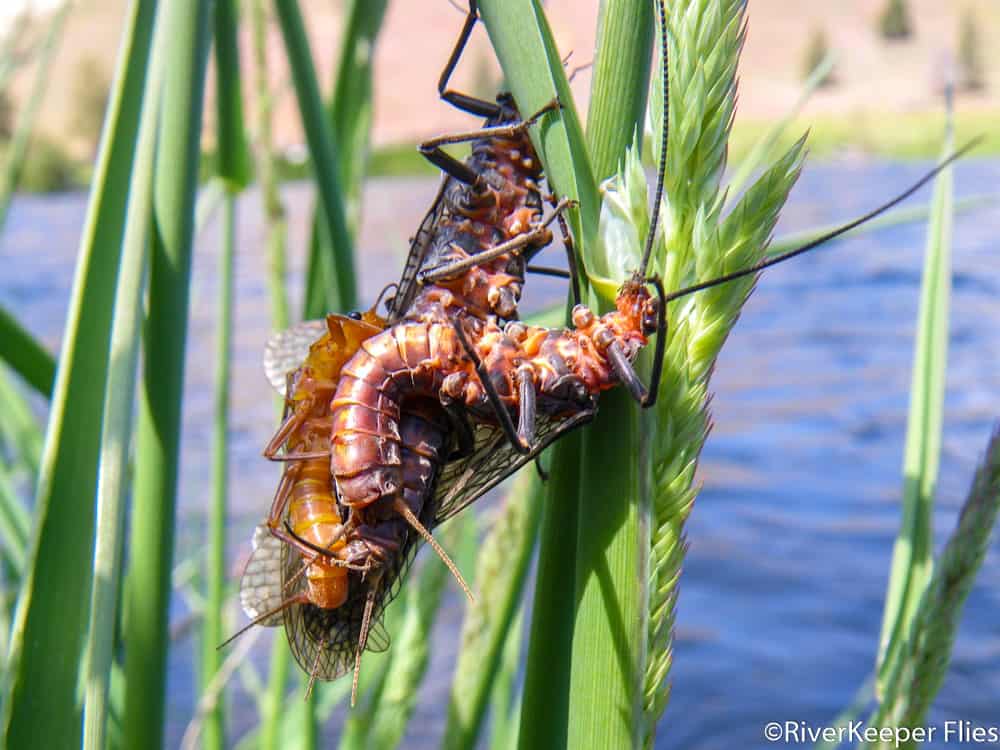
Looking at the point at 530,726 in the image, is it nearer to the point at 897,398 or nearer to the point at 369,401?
the point at 369,401

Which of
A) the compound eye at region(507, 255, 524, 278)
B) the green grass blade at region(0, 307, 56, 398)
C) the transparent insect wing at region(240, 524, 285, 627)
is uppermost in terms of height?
the compound eye at region(507, 255, 524, 278)

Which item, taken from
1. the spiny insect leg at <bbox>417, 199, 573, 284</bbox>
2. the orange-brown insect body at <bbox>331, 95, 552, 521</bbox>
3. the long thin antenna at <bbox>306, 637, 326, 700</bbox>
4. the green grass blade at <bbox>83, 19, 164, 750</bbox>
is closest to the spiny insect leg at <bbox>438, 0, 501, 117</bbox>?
the orange-brown insect body at <bbox>331, 95, 552, 521</bbox>

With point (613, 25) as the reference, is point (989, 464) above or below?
below

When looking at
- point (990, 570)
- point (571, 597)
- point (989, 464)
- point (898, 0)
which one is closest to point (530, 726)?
→ point (571, 597)

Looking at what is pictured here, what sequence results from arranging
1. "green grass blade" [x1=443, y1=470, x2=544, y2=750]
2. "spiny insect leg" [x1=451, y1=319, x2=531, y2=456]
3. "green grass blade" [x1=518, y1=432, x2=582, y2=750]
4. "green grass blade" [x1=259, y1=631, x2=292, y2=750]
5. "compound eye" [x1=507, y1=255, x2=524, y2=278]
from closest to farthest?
"green grass blade" [x1=518, y1=432, x2=582, y2=750], "spiny insect leg" [x1=451, y1=319, x2=531, y2=456], "green grass blade" [x1=443, y1=470, x2=544, y2=750], "compound eye" [x1=507, y1=255, x2=524, y2=278], "green grass blade" [x1=259, y1=631, x2=292, y2=750]

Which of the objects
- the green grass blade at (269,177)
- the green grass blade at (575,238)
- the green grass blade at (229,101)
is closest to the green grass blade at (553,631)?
the green grass blade at (575,238)

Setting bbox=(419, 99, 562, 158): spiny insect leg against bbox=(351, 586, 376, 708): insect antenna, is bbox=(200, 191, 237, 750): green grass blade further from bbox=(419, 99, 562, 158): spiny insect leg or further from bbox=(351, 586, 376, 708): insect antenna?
bbox=(351, 586, 376, 708): insect antenna

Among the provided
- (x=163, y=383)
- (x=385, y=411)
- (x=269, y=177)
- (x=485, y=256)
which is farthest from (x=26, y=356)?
(x=269, y=177)

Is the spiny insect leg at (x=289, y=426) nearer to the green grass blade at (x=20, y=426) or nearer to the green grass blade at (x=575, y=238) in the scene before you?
the green grass blade at (x=575, y=238)
